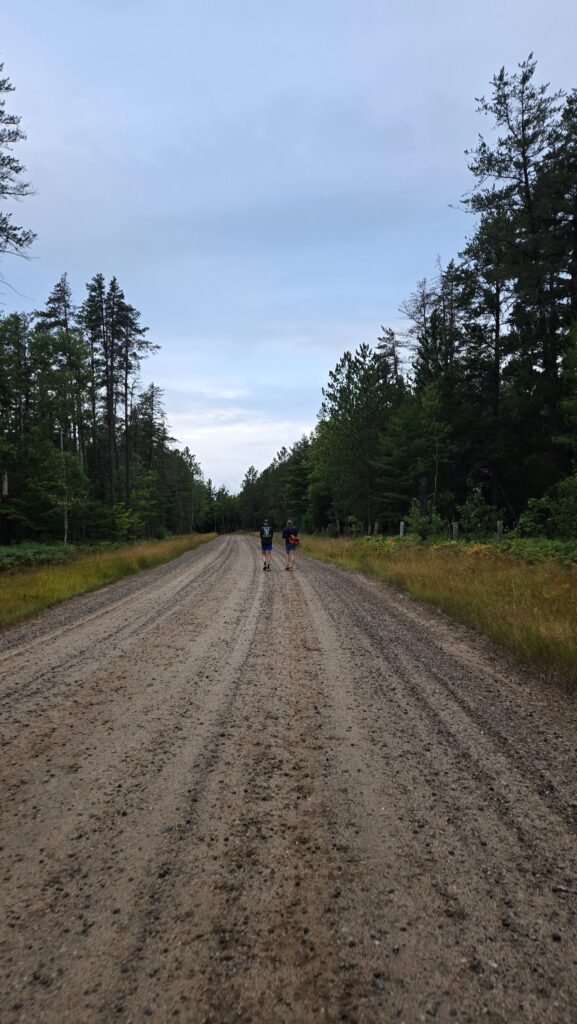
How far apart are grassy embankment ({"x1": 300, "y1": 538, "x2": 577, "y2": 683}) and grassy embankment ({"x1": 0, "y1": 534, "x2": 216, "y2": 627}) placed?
26.4 feet

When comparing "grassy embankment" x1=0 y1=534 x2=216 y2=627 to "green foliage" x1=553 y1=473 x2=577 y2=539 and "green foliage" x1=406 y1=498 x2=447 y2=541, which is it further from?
"green foliage" x1=553 y1=473 x2=577 y2=539

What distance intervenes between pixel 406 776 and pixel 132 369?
36.0m

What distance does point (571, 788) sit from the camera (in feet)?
9.87

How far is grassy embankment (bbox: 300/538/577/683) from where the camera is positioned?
5.80m

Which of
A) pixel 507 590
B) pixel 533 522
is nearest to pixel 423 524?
pixel 533 522

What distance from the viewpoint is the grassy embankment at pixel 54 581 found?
930 centimetres

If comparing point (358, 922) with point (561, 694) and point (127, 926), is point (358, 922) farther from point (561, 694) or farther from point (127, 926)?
point (561, 694)

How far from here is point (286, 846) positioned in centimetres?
244

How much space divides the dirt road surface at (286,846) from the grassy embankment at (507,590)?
68cm

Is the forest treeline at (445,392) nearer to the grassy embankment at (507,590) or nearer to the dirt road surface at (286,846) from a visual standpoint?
the grassy embankment at (507,590)

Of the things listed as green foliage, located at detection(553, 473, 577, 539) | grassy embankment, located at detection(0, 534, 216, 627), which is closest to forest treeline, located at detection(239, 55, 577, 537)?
green foliage, located at detection(553, 473, 577, 539)

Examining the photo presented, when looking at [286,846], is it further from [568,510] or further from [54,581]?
[568,510]

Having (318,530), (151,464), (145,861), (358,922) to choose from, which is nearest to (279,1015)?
(358,922)

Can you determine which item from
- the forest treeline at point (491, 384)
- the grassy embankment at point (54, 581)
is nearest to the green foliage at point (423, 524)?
the forest treeline at point (491, 384)
